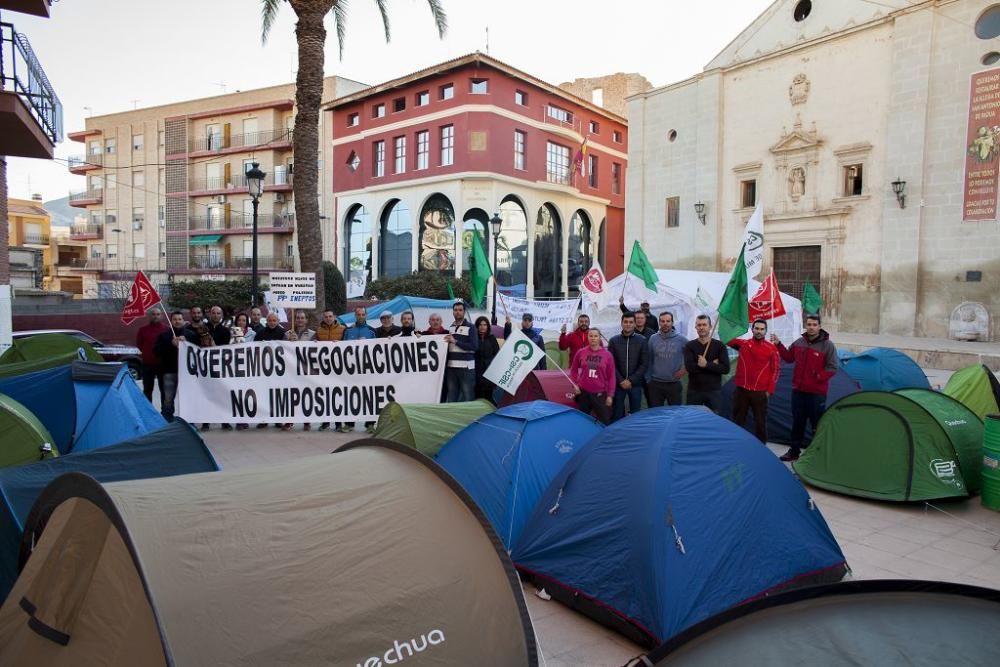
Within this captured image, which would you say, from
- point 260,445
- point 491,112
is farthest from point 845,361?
point 491,112

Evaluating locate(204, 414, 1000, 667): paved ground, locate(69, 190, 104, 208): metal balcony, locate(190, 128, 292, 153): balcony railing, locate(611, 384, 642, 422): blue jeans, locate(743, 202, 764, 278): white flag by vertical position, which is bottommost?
locate(204, 414, 1000, 667): paved ground

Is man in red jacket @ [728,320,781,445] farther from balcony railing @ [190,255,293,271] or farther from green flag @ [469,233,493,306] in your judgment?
balcony railing @ [190,255,293,271]

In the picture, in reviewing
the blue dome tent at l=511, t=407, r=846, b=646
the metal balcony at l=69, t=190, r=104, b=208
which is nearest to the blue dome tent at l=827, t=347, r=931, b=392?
the blue dome tent at l=511, t=407, r=846, b=646

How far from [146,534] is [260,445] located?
6.92 metres

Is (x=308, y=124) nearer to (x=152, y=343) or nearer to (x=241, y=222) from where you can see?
(x=152, y=343)

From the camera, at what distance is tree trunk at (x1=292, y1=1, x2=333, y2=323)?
12.5 metres

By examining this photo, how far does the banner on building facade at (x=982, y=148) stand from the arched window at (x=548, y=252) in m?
20.6

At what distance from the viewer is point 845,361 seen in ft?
34.9

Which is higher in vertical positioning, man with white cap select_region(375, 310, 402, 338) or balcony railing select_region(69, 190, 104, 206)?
balcony railing select_region(69, 190, 104, 206)

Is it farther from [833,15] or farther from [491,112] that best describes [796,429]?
[491,112]

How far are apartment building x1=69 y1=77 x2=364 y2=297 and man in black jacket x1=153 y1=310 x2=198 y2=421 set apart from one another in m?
34.9

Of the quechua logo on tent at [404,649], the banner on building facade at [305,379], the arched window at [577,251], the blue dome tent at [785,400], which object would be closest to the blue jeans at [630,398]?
the blue dome tent at [785,400]

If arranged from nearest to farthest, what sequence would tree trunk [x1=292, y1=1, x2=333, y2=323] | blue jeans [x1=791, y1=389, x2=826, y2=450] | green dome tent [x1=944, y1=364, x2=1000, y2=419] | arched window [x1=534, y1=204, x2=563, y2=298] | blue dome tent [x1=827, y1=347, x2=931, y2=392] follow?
1. blue jeans [x1=791, y1=389, x2=826, y2=450]
2. green dome tent [x1=944, y1=364, x2=1000, y2=419]
3. blue dome tent [x1=827, y1=347, x2=931, y2=392]
4. tree trunk [x1=292, y1=1, x2=333, y2=323]
5. arched window [x1=534, y1=204, x2=563, y2=298]

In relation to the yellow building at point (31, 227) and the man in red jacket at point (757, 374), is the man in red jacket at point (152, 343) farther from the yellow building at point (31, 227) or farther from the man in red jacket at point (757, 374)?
the yellow building at point (31, 227)
